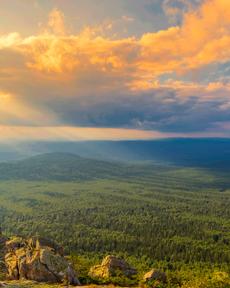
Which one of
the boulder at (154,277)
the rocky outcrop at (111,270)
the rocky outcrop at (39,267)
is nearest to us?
the rocky outcrop at (39,267)

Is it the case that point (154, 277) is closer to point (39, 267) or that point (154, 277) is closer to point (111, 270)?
point (111, 270)

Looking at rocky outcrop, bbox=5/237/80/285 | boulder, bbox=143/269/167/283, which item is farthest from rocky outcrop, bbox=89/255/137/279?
rocky outcrop, bbox=5/237/80/285

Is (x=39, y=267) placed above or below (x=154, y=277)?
above

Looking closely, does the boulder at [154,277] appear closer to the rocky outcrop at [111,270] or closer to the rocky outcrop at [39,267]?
the rocky outcrop at [111,270]

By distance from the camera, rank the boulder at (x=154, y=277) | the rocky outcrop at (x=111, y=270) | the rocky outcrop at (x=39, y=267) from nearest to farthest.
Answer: the rocky outcrop at (x=39, y=267)
the boulder at (x=154, y=277)
the rocky outcrop at (x=111, y=270)

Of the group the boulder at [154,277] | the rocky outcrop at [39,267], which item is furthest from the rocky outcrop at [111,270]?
the rocky outcrop at [39,267]

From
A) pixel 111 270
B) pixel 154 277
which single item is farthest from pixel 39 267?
pixel 154 277

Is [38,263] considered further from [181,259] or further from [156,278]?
[181,259]

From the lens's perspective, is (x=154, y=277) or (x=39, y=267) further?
(x=154, y=277)
